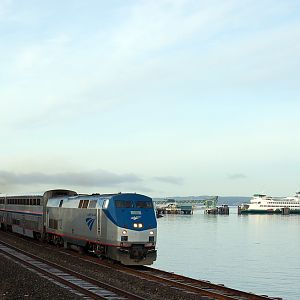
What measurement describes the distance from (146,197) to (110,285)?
35.4ft

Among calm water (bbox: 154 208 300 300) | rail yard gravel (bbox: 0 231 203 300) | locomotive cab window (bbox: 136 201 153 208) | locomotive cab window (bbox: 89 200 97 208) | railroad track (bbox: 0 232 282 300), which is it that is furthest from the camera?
calm water (bbox: 154 208 300 300)

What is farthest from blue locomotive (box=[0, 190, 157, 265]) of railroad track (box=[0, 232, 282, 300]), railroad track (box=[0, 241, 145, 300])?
railroad track (box=[0, 241, 145, 300])

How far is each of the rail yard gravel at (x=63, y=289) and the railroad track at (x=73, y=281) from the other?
2.03 ft

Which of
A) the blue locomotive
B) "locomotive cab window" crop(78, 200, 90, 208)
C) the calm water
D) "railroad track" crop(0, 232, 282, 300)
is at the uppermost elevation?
"locomotive cab window" crop(78, 200, 90, 208)

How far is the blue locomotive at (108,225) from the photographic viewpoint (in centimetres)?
3262

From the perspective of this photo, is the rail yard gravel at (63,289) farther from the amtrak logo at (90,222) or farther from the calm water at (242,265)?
the calm water at (242,265)

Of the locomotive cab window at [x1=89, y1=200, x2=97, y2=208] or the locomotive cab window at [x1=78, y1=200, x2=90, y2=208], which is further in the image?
the locomotive cab window at [x1=78, y1=200, x2=90, y2=208]

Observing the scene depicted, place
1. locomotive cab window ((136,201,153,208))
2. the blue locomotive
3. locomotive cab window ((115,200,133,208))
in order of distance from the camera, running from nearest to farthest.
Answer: the blue locomotive < locomotive cab window ((115,200,133,208)) < locomotive cab window ((136,201,153,208))

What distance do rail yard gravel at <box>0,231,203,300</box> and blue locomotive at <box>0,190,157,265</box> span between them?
1675 millimetres

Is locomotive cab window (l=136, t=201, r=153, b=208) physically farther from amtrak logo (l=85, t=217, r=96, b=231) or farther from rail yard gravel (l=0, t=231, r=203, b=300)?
rail yard gravel (l=0, t=231, r=203, b=300)

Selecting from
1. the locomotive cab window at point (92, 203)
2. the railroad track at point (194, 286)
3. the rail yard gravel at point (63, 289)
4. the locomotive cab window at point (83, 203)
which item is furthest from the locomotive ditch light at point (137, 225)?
the locomotive cab window at point (83, 203)

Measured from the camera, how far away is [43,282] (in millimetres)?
26109

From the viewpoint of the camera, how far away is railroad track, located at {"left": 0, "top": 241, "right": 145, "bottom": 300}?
22469 mm

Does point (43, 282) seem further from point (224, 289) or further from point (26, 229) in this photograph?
point (26, 229)
